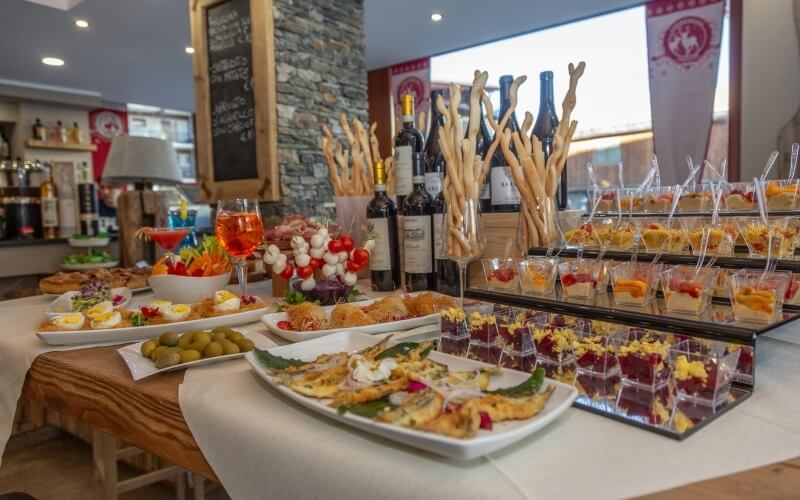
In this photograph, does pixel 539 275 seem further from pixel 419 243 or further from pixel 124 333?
pixel 124 333

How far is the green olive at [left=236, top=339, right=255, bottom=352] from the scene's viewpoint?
0.93m

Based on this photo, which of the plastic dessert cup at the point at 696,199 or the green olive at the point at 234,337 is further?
the plastic dessert cup at the point at 696,199

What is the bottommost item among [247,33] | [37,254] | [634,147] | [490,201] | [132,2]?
[37,254]

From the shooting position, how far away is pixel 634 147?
5.23 m

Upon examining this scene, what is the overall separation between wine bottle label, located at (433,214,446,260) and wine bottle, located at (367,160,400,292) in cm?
16

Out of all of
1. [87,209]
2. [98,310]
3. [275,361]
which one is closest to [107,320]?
[98,310]

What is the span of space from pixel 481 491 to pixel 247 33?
12.3 feet

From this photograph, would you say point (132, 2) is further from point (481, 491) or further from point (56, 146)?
point (481, 491)

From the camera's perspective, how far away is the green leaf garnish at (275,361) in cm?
79

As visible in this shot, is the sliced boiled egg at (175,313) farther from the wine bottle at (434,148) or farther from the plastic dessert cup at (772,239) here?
the plastic dessert cup at (772,239)

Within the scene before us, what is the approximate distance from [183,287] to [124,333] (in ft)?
1.00

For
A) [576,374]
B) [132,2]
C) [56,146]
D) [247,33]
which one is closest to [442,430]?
[576,374]

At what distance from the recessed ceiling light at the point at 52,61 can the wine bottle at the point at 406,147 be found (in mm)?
5478

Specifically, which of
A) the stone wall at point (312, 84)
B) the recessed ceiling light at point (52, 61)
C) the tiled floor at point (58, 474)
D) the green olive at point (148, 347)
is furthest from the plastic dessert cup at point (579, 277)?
the recessed ceiling light at point (52, 61)
